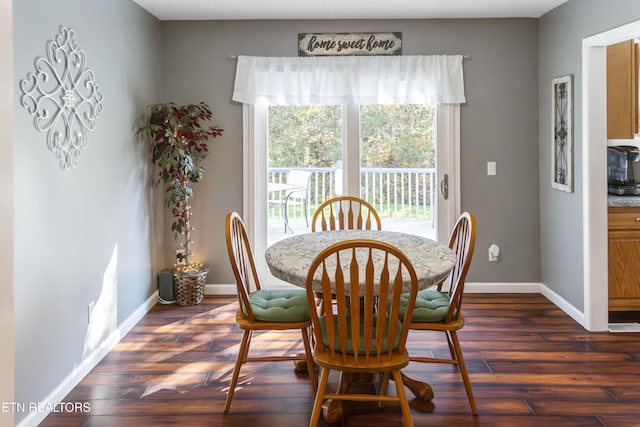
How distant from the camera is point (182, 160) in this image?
416 centimetres

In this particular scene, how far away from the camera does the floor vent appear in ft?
12.3

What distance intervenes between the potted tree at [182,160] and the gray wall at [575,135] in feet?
→ 8.85

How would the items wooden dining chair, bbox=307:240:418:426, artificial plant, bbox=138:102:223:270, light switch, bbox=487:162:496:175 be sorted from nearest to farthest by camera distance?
wooden dining chair, bbox=307:240:418:426 → artificial plant, bbox=138:102:223:270 → light switch, bbox=487:162:496:175


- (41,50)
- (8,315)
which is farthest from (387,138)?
(8,315)

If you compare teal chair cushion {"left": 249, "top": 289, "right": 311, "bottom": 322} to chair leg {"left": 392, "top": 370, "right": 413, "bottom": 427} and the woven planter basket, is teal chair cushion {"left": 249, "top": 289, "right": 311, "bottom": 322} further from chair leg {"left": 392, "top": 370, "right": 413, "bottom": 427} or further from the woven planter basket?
the woven planter basket

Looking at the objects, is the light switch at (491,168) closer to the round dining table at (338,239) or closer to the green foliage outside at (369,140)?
the green foliage outside at (369,140)

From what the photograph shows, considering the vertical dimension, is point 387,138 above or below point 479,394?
above

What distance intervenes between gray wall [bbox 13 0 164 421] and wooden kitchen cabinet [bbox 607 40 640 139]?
3457 millimetres

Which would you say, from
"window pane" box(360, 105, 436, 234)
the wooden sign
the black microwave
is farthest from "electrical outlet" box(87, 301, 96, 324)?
the black microwave

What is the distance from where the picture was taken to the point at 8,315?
96 cm

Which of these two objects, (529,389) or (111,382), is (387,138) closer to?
(529,389)

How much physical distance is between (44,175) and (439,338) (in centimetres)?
252

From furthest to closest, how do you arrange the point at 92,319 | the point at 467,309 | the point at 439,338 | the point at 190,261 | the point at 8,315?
1. the point at 190,261
2. the point at 467,309
3. the point at 439,338
4. the point at 92,319
5. the point at 8,315

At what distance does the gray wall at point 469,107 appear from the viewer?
15.1 feet
